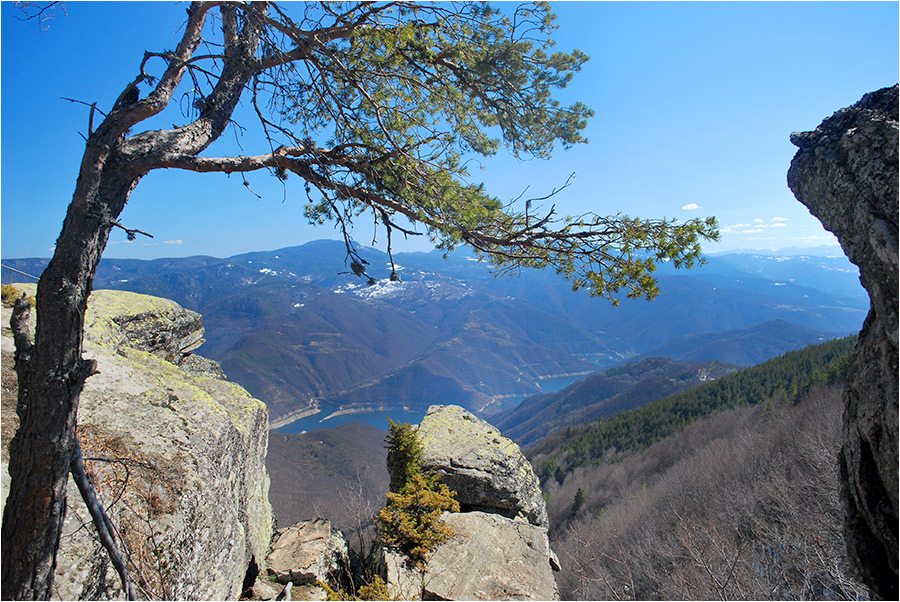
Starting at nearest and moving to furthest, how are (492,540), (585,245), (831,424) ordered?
(585,245) → (492,540) → (831,424)

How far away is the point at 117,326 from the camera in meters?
8.36

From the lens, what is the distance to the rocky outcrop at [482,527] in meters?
7.64

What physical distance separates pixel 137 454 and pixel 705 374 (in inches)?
6604

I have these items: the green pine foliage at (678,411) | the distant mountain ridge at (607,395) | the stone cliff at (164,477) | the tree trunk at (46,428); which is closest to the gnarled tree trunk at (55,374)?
the tree trunk at (46,428)

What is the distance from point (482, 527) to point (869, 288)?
8.18m

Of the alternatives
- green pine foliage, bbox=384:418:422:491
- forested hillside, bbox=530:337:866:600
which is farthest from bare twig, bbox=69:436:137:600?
forested hillside, bbox=530:337:866:600

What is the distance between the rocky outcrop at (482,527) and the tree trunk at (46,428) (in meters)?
5.34

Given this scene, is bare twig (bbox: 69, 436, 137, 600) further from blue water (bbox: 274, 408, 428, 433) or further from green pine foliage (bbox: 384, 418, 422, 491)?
blue water (bbox: 274, 408, 428, 433)

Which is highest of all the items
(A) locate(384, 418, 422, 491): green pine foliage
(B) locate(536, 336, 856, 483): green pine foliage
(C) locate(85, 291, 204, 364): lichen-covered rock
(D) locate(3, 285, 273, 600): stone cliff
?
(C) locate(85, 291, 204, 364): lichen-covered rock

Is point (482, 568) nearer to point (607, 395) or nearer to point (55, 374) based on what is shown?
point (55, 374)

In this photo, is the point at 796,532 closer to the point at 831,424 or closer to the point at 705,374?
the point at 831,424

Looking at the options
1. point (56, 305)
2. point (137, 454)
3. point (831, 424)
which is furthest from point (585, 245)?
point (831, 424)

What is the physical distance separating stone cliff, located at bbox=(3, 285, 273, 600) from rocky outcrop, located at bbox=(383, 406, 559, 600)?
3.07 metres

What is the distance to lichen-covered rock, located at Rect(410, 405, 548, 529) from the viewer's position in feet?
34.1
